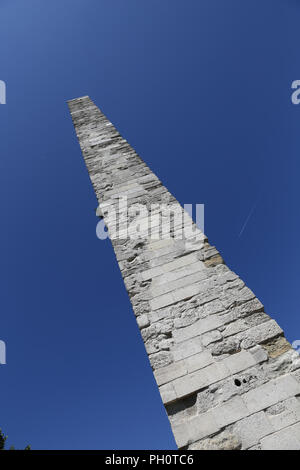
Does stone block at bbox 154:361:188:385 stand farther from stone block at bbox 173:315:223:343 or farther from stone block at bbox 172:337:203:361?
stone block at bbox 173:315:223:343

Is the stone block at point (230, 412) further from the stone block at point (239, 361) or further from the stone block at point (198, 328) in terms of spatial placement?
the stone block at point (198, 328)

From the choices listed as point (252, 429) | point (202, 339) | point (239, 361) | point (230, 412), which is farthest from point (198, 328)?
point (252, 429)

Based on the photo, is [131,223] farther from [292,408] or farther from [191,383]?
[292,408]

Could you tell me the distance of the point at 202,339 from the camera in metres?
2.78

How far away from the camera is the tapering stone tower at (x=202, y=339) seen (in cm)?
224

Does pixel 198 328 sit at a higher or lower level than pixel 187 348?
higher

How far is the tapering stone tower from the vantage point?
7.34 feet

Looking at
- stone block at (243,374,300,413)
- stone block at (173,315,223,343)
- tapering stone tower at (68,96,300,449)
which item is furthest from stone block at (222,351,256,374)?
stone block at (173,315,223,343)

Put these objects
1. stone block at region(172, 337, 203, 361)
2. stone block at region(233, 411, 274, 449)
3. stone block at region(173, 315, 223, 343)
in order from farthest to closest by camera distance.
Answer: stone block at region(173, 315, 223, 343), stone block at region(172, 337, 203, 361), stone block at region(233, 411, 274, 449)

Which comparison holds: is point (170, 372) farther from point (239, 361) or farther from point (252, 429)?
point (252, 429)

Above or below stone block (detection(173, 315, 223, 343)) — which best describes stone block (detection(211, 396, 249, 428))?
below

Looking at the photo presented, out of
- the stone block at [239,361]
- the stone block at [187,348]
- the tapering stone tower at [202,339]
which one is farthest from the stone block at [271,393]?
the stone block at [187,348]

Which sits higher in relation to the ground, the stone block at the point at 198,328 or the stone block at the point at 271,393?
the stone block at the point at 198,328

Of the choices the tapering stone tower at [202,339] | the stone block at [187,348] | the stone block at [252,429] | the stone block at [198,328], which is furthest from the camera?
the stone block at [198,328]
